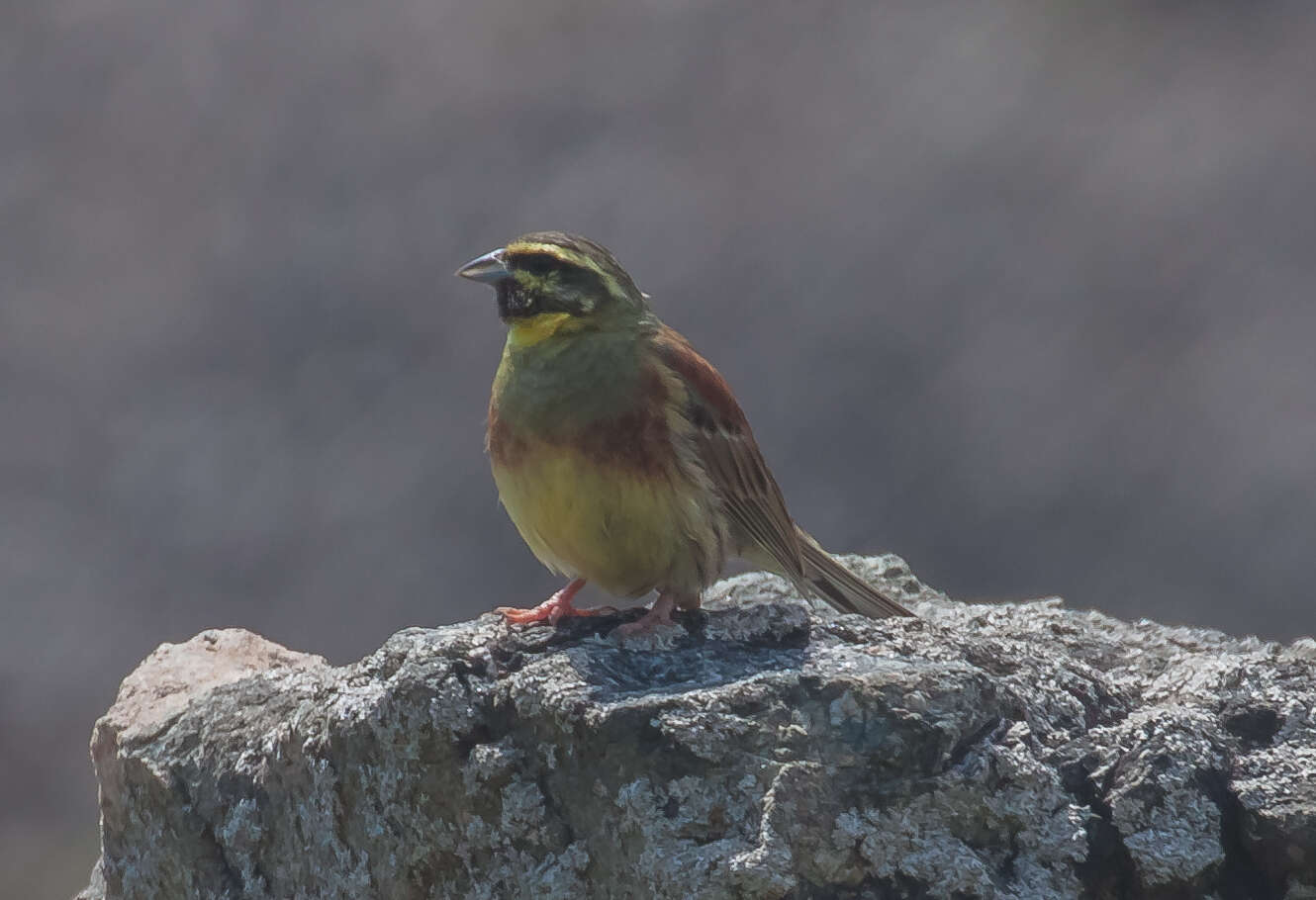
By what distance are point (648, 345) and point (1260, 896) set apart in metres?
1.89

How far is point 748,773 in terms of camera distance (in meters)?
2.66

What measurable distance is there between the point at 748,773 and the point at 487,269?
1611mm

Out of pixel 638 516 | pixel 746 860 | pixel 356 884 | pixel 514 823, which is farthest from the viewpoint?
pixel 638 516

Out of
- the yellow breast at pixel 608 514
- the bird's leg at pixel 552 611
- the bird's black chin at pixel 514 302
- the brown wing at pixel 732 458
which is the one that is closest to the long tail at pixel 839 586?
the brown wing at pixel 732 458

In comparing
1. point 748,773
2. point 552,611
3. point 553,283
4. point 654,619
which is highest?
point 553,283

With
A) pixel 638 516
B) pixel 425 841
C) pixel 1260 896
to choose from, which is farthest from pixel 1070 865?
pixel 638 516

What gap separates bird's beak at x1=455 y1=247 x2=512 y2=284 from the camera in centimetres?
382

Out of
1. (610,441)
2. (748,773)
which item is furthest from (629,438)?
(748,773)

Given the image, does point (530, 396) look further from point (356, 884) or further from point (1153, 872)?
point (1153, 872)

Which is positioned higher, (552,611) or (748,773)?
(552,611)

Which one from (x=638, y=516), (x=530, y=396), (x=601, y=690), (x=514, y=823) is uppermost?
(x=530, y=396)

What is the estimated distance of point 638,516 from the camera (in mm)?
3734

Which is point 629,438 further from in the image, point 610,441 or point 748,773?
point 748,773

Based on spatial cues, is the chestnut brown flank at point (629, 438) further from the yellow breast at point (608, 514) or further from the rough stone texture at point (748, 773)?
the rough stone texture at point (748, 773)
